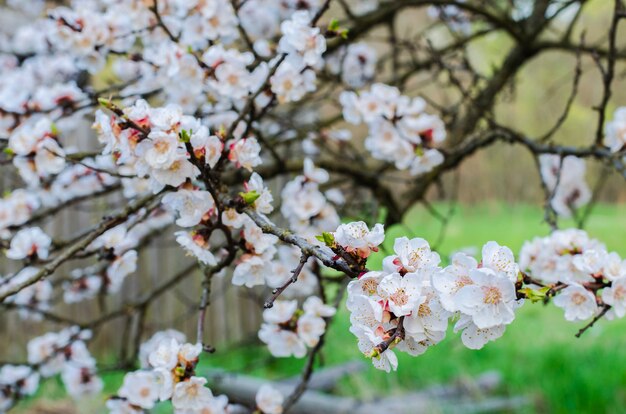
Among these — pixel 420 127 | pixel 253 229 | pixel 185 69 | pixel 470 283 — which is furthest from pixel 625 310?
pixel 185 69

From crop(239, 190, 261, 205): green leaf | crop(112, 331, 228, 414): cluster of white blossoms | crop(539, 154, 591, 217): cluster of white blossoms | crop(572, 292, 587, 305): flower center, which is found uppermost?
crop(539, 154, 591, 217): cluster of white blossoms

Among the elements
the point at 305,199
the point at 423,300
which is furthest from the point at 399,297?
the point at 305,199

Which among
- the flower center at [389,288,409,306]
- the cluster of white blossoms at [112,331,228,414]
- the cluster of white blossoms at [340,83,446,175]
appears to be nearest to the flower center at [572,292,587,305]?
the flower center at [389,288,409,306]

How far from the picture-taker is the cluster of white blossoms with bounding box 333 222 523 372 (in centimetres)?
79

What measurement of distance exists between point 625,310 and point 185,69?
112 cm

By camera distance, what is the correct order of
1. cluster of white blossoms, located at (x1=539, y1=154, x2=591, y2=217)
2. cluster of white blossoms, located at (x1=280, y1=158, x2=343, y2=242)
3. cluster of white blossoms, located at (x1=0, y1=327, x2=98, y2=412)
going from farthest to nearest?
cluster of white blossoms, located at (x1=539, y1=154, x2=591, y2=217), cluster of white blossoms, located at (x1=0, y1=327, x2=98, y2=412), cluster of white blossoms, located at (x1=280, y1=158, x2=343, y2=242)

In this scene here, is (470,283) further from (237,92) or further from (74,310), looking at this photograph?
(74,310)

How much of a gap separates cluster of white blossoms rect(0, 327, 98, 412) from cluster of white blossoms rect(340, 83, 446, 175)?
105 cm

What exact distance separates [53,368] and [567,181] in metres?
1.86

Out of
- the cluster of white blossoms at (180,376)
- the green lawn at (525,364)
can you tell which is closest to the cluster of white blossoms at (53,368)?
the green lawn at (525,364)

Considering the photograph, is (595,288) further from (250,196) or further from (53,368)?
(53,368)

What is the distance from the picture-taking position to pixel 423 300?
2.59 ft

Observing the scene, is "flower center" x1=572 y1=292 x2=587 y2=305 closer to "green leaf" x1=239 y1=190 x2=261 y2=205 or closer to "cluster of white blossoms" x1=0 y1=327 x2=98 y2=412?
"green leaf" x1=239 y1=190 x2=261 y2=205

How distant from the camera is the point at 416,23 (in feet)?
31.0
